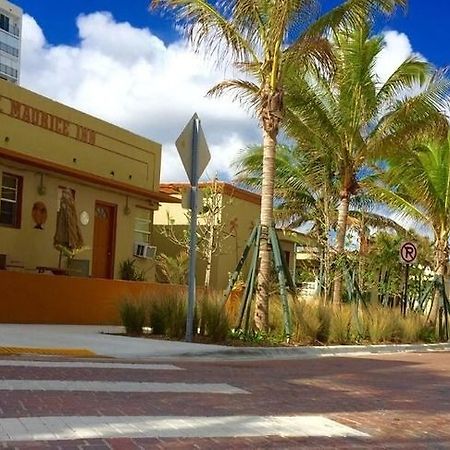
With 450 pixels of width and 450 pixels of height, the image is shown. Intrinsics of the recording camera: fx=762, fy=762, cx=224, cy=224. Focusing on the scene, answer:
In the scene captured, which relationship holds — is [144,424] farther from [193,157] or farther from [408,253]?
[408,253]

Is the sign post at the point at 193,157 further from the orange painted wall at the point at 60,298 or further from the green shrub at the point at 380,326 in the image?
the green shrub at the point at 380,326

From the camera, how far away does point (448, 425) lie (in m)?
8.04

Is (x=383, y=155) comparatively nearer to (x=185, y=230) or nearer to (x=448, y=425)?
(x=185, y=230)

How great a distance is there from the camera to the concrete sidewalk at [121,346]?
1198cm

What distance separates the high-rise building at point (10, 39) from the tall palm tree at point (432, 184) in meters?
95.9

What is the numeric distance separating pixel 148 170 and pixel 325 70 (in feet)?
30.5

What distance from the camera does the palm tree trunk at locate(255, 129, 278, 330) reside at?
1602 cm

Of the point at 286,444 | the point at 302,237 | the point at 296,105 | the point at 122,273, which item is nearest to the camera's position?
the point at 286,444

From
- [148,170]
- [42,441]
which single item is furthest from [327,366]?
[148,170]

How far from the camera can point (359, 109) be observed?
67.7ft

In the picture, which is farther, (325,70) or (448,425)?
(325,70)

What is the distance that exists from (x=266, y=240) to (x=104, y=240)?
Answer: 8051mm

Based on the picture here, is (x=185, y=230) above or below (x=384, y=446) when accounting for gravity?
above

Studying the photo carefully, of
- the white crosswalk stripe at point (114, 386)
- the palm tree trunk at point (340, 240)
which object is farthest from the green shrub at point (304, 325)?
the white crosswalk stripe at point (114, 386)
